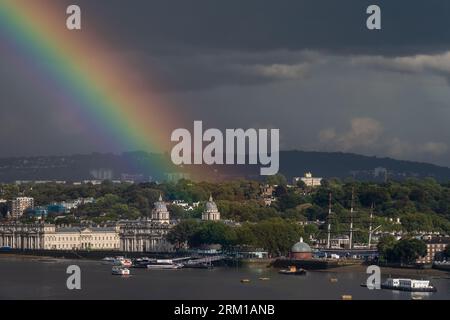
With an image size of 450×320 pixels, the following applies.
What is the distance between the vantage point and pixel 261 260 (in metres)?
51.1

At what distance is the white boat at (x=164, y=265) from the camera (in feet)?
159

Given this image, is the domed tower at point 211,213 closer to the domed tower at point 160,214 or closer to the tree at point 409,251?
the domed tower at point 160,214

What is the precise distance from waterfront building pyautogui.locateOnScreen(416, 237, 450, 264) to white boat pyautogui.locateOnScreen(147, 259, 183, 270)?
305 inches

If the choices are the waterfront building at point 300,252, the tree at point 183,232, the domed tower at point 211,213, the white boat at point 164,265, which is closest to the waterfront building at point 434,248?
the waterfront building at point 300,252

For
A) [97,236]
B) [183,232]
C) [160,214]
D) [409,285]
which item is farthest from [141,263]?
[160,214]

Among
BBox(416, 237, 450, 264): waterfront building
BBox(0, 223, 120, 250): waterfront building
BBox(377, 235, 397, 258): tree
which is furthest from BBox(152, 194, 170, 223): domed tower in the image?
BBox(377, 235, 397, 258): tree

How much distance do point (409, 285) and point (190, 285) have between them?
5.14m

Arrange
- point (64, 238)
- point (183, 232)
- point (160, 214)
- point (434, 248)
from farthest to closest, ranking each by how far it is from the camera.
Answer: point (160, 214) → point (64, 238) → point (183, 232) → point (434, 248)

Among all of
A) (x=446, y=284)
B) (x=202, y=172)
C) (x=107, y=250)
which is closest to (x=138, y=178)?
(x=202, y=172)

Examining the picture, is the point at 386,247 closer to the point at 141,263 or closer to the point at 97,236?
the point at 141,263

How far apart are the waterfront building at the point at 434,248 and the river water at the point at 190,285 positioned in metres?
4.67

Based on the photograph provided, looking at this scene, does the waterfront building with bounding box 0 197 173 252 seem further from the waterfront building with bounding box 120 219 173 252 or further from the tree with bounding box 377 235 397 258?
the tree with bounding box 377 235 397 258

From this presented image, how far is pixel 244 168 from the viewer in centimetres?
12275

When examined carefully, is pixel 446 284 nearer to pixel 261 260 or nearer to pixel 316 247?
pixel 261 260
